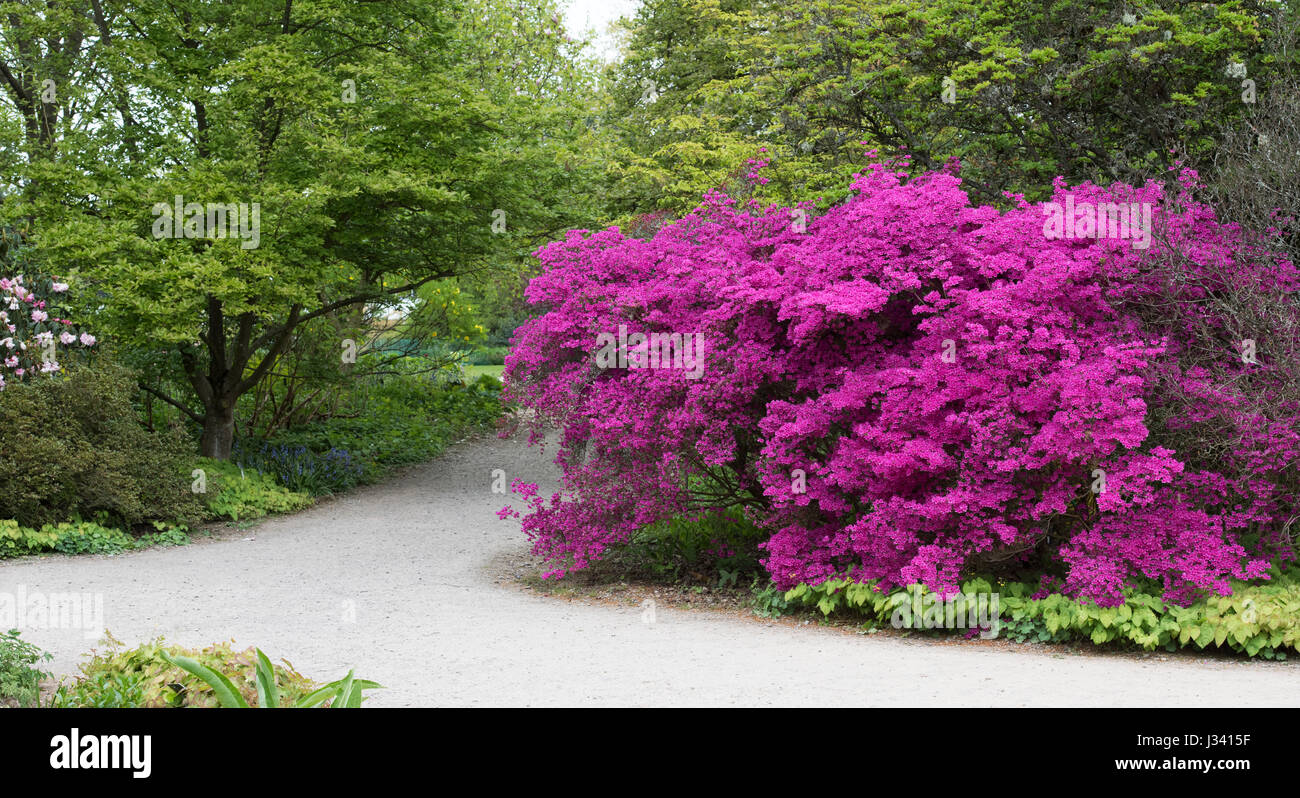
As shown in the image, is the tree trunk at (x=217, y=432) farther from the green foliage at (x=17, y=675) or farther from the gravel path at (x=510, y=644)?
the green foliage at (x=17, y=675)

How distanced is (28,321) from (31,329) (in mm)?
88

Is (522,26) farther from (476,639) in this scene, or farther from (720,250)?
(476,639)

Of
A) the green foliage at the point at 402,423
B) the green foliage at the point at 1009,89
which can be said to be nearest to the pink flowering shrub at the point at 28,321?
the green foliage at the point at 402,423

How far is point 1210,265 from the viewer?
7414 millimetres

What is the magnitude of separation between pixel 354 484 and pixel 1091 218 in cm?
1086

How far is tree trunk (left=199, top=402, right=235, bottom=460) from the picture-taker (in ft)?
46.6

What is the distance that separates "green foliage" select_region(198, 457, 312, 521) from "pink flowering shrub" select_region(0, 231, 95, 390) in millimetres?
2106

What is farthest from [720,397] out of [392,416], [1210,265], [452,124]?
[392,416]

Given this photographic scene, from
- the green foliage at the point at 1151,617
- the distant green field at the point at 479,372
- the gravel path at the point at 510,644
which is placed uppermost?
the distant green field at the point at 479,372

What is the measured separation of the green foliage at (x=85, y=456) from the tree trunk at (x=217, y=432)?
87.4 inches

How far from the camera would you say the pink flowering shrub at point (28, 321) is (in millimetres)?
11016

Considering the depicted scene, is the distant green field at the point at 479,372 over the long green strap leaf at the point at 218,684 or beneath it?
over

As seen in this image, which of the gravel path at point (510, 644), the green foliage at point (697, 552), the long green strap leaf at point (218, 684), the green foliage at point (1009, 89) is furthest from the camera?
the green foliage at point (1009, 89)

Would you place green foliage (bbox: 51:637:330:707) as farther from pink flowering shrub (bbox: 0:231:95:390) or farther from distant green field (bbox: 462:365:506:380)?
distant green field (bbox: 462:365:506:380)
